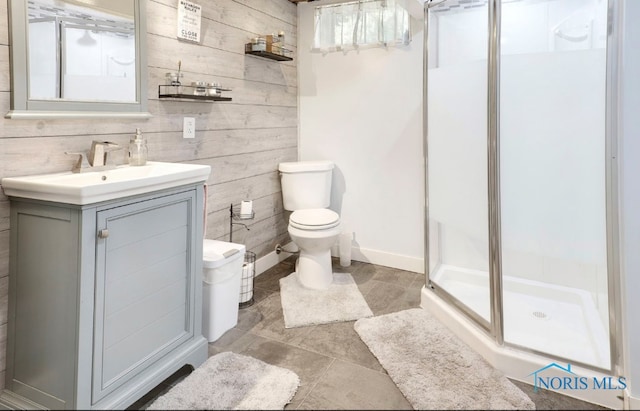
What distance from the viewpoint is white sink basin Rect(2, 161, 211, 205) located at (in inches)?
55.7

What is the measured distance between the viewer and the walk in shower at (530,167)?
6.30 ft

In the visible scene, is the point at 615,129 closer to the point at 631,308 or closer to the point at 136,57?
the point at 631,308

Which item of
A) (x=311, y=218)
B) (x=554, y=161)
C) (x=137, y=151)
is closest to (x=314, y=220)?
(x=311, y=218)

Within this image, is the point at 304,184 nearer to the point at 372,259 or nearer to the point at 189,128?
the point at 372,259

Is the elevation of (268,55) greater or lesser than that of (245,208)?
greater

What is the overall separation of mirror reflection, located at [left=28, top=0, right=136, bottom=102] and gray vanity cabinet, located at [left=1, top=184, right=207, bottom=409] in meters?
0.55

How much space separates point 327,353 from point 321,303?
579mm

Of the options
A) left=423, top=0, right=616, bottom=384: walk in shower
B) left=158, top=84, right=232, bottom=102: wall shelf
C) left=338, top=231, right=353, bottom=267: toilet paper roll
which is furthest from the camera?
left=338, top=231, right=353, bottom=267: toilet paper roll

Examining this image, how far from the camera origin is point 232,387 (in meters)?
1.79

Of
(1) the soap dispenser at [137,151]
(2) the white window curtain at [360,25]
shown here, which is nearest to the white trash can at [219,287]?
(1) the soap dispenser at [137,151]

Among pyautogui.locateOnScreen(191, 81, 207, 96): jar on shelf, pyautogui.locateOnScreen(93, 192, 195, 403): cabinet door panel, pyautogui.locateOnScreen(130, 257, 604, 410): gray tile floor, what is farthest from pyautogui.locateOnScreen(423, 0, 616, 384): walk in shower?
pyautogui.locateOnScreen(93, 192, 195, 403): cabinet door panel

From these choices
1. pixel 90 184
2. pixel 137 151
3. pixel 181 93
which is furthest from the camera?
pixel 181 93

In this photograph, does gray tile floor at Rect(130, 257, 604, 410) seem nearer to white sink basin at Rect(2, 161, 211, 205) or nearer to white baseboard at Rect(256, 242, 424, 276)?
white baseboard at Rect(256, 242, 424, 276)

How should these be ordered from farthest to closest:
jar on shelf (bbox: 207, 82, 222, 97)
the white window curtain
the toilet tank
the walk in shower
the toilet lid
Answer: the toilet tank, the white window curtain, the toilet lid, jar on shelf (bbox: 207, 82, 222, 97), the walk in shower
